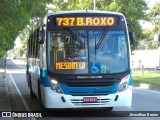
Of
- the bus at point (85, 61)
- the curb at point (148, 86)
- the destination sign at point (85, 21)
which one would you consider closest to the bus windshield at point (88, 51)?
the bus at point (85, 61)

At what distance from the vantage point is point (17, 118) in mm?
13320

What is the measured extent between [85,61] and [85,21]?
122 centimetres

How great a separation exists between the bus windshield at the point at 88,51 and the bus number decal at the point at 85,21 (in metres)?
0.18

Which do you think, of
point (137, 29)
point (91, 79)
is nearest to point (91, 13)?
point (91, 79)

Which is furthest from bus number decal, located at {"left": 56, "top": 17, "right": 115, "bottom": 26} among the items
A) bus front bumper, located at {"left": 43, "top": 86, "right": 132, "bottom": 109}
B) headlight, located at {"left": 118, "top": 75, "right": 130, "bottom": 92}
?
bus front bumper, located at {"left": 43, "top": 86, "right": 132, "bottom": 109}

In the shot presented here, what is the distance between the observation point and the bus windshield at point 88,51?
43.6 feet

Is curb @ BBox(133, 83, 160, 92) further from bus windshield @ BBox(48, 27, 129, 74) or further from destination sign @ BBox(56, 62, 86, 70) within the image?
destination sign @ BBox(56, 62, 86, 70)

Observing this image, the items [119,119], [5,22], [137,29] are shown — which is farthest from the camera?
[137,29]

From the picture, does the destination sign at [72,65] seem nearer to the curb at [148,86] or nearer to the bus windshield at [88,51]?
the bus windshield at [88,51]

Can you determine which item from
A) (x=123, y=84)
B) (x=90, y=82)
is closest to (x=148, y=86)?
(x=123, y=84)

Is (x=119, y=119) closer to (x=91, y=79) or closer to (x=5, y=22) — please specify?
(x=91, y=79)

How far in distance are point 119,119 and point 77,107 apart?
122 cm

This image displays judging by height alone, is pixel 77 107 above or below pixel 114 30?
below

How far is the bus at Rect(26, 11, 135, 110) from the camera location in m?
13.1
